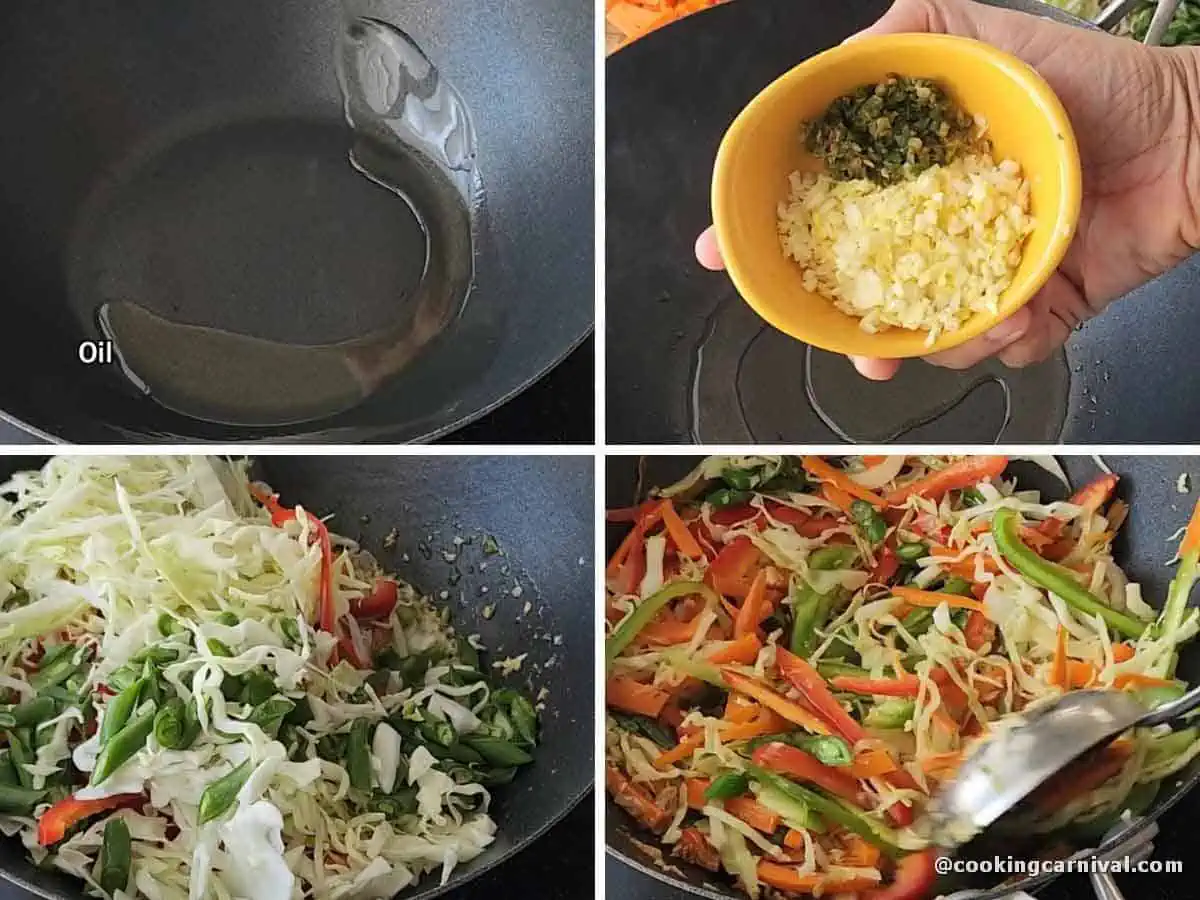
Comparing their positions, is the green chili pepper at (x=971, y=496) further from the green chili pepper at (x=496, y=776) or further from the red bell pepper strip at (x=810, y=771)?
the green chili pepper at (x=496, y=776)

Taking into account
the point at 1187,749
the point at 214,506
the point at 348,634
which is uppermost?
the point at 214,506

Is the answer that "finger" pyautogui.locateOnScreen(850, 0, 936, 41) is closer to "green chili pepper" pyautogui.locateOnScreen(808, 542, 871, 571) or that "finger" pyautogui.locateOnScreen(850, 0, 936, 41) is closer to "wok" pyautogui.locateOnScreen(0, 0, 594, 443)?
"wok" pyautogui.locateOnScreen(0, 0, 594, 443)

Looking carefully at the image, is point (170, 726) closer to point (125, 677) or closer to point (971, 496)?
point (125, 677)

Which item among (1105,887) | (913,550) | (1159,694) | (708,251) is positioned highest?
(708,251)

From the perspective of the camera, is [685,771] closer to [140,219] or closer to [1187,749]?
[1187,749]

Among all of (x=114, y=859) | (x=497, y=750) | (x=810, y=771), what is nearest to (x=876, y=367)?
(x=810, y=771)

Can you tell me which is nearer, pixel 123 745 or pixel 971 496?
pixel 123 745

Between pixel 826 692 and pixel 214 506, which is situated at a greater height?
pixel 214 506

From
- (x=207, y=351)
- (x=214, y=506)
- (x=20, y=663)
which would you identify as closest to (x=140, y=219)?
(x=207, y=351)
